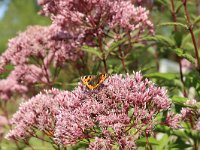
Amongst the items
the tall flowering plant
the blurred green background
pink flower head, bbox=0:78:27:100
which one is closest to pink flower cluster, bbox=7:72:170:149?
the tall flowering plant

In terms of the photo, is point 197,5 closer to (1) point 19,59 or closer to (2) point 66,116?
(1) point 19,59

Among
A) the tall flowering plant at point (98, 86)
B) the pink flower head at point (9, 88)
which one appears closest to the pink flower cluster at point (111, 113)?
the tall flowering plant at point (98, 86)

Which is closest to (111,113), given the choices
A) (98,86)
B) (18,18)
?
(98,86)

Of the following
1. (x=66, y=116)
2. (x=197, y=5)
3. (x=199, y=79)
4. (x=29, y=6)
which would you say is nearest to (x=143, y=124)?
(x=66, y=116)

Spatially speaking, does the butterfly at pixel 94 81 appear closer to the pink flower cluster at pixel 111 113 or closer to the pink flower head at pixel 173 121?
the pink flower cluster at pixel 111 113

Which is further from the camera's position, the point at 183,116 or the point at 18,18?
the point at 18,18

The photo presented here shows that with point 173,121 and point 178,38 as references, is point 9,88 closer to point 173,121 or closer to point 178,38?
point 178,38

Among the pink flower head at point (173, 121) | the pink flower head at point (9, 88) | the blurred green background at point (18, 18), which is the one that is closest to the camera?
the pink flower head at point (173, 121)

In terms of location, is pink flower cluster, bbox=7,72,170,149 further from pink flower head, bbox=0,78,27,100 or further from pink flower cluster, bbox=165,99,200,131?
pink flower head, bbox=0,78,27,100
